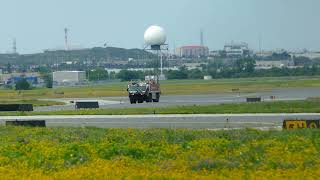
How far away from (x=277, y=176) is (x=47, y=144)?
9579mm

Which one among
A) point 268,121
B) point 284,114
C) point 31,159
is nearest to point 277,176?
point 31,159

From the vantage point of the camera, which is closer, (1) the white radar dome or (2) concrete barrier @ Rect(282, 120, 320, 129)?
(2) concrete barrier @ Rect(282, 120, 320, 129)

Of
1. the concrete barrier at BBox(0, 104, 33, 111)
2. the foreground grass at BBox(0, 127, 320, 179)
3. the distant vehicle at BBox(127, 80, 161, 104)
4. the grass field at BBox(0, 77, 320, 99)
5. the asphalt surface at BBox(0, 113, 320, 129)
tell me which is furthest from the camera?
the grass field at BBox(0, 77, 320, 99)

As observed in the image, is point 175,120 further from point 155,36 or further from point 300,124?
point 155,36

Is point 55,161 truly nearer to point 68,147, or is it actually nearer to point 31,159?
point 31,159

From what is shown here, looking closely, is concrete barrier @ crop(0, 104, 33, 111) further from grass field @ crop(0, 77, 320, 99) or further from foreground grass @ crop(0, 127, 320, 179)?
grass field @ crop(0, 77, 320, 99)

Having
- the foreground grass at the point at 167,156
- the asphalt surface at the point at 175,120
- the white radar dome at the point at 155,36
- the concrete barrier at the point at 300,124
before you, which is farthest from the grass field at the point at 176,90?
the foreground grass at the point at 167,156

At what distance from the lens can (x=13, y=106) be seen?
55.7m

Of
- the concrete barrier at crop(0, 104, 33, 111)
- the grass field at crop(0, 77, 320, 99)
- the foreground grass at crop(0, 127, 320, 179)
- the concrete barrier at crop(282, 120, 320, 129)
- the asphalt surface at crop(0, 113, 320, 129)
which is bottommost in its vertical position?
the grass field at crop(0, 77, 320, 99)

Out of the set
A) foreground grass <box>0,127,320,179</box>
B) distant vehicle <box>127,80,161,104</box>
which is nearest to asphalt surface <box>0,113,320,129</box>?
foreground grass <box>0,127,320,179</box>

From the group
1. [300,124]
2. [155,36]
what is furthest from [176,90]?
[300,124]

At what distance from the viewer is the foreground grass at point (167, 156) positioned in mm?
14297

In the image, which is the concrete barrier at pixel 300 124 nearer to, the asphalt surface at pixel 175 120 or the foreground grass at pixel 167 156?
the foreground grass at pixel 167 156

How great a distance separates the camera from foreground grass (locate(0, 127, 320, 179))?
46.9 ft
